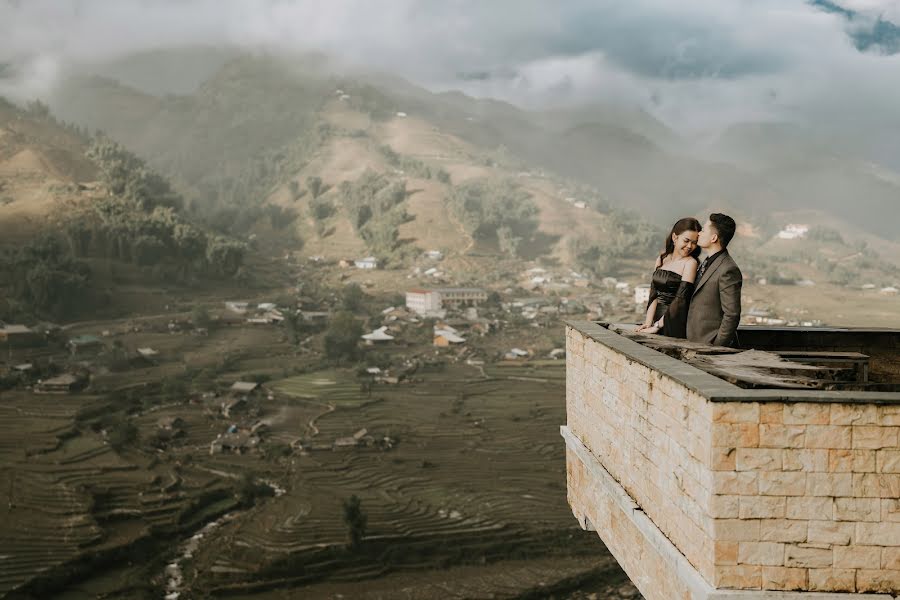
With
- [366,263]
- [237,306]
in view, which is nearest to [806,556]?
[237,306]

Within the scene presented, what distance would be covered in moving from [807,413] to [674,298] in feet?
5.80

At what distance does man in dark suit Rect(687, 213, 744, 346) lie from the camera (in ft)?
12.3

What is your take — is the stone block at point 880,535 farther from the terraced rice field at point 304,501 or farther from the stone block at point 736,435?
the terraced rice field at point 304,501

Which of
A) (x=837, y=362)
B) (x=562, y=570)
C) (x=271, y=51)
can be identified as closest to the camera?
(x=837, y=362)

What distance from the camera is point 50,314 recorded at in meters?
40.4

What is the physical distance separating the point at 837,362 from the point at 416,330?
Answer: 39.8m

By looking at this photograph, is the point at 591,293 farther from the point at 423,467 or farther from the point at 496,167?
the point at 496,167

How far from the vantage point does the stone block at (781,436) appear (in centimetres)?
236

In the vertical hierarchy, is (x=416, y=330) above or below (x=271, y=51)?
below

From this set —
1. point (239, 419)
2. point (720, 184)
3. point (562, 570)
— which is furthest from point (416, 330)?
point (720, 184)

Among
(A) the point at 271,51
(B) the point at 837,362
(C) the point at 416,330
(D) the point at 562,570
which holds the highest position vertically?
(A) the point at 271,51

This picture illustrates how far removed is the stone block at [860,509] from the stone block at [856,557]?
0.09 m

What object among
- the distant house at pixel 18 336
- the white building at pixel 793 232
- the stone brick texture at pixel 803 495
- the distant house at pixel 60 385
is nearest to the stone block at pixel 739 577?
the stone brick texture at pixel 803 495

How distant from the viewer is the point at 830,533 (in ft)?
7.75
